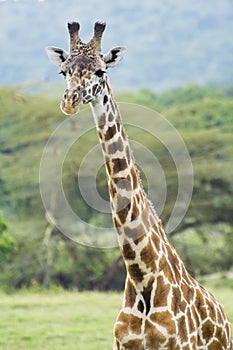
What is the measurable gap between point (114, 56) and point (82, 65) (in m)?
0.31

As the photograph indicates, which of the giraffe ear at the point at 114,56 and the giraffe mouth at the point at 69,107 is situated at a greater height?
the giraffe ear at the point at 114,56

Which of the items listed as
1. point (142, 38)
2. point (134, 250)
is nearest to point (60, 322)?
point (134, 250)

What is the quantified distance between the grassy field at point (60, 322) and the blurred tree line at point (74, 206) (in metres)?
6.85

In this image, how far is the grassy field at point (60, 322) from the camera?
30.7ft

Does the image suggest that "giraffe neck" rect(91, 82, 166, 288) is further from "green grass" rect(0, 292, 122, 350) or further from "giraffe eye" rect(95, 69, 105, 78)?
"green grass" rect(0, 292, 122, 350)

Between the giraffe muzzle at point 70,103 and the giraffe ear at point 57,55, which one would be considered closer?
the giraffe muzzle at point 70,103

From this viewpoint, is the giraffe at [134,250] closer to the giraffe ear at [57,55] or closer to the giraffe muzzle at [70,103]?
the giraffe ear at [57,55]

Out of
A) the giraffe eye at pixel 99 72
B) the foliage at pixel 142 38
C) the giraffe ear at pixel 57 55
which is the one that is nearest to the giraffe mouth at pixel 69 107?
the giraffe eye at pixel 99 72

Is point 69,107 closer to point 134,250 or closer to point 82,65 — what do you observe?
point 82,65

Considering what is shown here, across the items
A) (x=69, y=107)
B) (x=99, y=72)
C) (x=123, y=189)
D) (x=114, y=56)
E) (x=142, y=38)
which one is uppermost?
(x=142, y=38)

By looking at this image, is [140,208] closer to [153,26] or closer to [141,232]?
[141,232]

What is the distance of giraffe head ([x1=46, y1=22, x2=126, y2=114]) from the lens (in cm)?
417

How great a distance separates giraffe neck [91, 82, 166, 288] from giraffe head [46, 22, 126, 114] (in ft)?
0.54

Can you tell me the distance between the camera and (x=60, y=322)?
10820 millimetres
